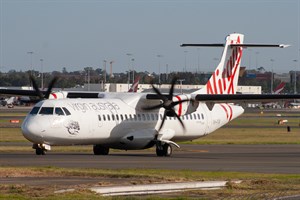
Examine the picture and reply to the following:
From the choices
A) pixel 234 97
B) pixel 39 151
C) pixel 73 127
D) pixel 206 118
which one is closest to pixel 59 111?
pixel 73 127

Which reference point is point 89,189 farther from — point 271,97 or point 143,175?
point 271,97

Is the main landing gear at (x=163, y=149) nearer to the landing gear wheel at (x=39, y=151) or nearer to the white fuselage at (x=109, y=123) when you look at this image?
the white fuselage at (x=109, y=123)

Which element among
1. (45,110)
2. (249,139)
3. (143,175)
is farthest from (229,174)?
(249,139)

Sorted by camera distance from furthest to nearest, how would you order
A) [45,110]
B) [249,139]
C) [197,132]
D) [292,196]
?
1. [249,139]
2. [197,132]
3. [45,110]
4. [292,196]

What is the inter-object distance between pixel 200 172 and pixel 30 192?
9.41 meters

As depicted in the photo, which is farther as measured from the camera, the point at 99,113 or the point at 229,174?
the point at 99,113

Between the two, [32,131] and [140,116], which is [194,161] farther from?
[32,131]

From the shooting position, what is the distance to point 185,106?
42.5 meters

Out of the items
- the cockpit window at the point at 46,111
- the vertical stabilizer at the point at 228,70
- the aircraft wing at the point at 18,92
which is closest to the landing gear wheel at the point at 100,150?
the cockpit window at the point at 46,111

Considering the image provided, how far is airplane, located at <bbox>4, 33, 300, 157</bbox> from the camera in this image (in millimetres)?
38219

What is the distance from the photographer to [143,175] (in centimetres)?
2806

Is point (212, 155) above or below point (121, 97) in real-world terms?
below

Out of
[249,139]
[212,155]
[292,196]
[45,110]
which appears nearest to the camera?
[292,196]

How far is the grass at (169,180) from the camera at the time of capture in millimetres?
21641
